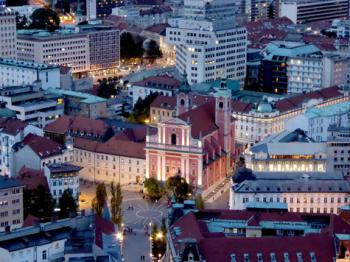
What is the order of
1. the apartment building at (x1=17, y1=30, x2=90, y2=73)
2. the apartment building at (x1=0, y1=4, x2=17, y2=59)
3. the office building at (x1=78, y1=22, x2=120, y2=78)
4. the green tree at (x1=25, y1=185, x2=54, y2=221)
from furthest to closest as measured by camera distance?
the office building at (x1=78, y1=22, x2=120, y2=78) < the apartment building at (x1=0, y1=4, x2=17, y2=59) < the apartment building at (x1=17, y1=30, x2=90, y2=73) < the green tree at (x1=25, y1=185, x2=54, y2=221)

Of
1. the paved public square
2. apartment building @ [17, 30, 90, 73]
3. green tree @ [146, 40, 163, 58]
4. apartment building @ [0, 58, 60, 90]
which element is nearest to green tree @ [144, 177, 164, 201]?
the paved public square

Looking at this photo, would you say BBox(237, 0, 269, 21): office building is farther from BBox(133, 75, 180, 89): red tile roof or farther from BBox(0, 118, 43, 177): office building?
BBox(0, 118, 43, 177): office building

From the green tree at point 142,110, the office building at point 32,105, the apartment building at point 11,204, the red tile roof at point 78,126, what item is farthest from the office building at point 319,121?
the apartment building at point 11,204

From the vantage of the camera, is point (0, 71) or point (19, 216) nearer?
point (19, 216)

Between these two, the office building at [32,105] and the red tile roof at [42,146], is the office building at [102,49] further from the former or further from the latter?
the red tile roof at [42,146]

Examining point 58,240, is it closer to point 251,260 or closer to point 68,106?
point 251,260

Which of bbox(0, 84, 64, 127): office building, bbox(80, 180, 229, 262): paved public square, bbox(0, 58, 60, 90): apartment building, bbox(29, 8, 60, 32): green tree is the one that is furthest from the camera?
bbox(29, 8, 60, 32): green tree

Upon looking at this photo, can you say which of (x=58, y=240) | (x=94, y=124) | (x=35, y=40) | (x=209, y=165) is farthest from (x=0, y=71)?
(x=58, y=240)

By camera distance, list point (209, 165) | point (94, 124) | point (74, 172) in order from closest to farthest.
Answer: point (74, 172) → point (209, 165) → point (94, 124)
